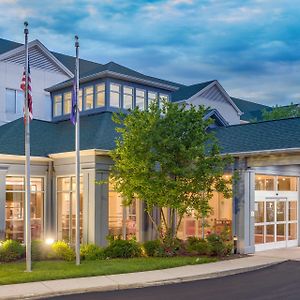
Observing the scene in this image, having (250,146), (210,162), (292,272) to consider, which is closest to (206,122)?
(210,162)

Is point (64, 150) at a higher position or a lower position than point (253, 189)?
higher

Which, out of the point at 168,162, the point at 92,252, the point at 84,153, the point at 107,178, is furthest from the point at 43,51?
the point at 92,252

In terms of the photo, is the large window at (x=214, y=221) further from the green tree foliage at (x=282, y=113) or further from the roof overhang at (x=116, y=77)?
the green tree foliage at (x=282, y=113)

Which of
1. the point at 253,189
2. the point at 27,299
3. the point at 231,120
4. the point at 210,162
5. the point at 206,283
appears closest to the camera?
the point at 27,299

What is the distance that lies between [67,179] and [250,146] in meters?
8.45

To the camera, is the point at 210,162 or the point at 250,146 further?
the point at 250,146

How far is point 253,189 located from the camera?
923 inches

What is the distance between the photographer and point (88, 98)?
89.9ft

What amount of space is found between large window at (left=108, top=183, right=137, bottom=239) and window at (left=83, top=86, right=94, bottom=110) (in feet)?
19.2

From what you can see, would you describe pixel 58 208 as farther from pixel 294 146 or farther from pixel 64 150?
pixel 294 146

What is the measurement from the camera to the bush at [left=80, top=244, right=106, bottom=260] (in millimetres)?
20605

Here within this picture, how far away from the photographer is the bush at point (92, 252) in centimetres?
2060

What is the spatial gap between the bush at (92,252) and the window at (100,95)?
8191 mm

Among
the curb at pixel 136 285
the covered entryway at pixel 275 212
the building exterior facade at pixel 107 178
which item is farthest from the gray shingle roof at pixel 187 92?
the curb at pixel 136 285
